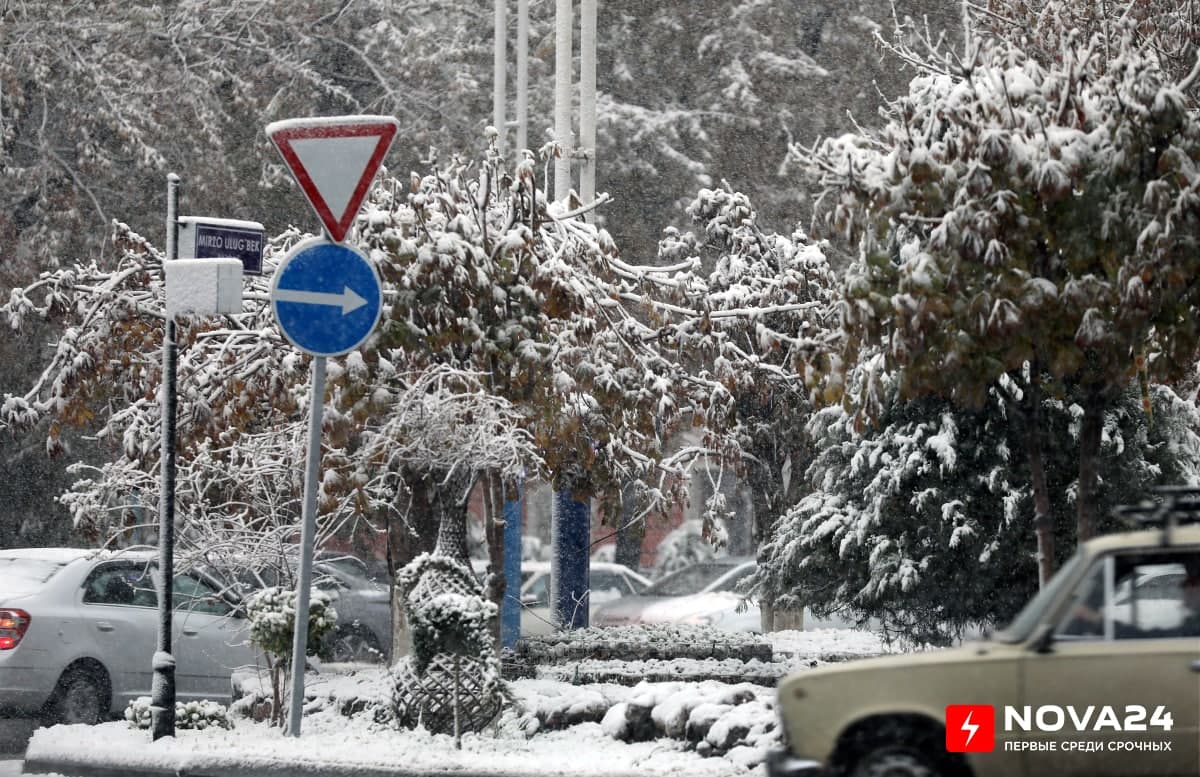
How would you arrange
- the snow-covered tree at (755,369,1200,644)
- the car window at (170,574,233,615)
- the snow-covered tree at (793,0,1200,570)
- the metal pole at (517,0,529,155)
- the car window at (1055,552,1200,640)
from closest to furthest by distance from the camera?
1. the car window at (1055,552,1200,640)
2. the snow-covered tree at (793,0,1200,570)
3. the snow-covered tree at (755,369,1200,644)
4. the car window at (170,574,233,615)
5. the metal pole at (517,0,529,155)

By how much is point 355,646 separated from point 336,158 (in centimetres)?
1220

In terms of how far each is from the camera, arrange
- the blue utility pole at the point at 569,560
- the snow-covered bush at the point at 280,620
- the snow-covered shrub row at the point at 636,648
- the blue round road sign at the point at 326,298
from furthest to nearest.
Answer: the blue utility pole at the point at 569,560
the snow-covered shrub row at the point at 636,648
the snow-covered bush at the point at 280,620
the blue round road sign at the point at 326,298

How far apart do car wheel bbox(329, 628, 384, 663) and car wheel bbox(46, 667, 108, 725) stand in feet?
19.7

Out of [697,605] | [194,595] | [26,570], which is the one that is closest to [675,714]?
[194,595]

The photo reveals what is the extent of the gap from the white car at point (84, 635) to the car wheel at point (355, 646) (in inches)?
200

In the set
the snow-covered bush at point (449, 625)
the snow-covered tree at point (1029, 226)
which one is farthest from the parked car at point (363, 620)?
the snow-covered tree at point (1029, 226)

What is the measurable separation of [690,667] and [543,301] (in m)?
3.07

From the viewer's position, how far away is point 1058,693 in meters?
6.79

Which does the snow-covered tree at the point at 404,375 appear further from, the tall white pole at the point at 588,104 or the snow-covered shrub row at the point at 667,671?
the tall white pole at the point at 588,104

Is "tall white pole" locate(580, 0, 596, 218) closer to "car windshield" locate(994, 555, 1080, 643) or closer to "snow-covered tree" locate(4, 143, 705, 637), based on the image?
"snow-covered tree" locate(4, 143, 705, 637)

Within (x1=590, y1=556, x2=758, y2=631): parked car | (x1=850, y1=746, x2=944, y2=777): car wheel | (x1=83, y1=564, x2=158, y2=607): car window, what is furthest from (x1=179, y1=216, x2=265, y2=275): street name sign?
(x1=590, y1=556, x2=758, y2=631): parked car

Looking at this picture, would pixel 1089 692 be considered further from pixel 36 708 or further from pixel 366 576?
pixel 366 576

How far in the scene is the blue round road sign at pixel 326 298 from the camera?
947 cm

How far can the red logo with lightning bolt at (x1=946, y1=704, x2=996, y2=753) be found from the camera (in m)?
6.80
